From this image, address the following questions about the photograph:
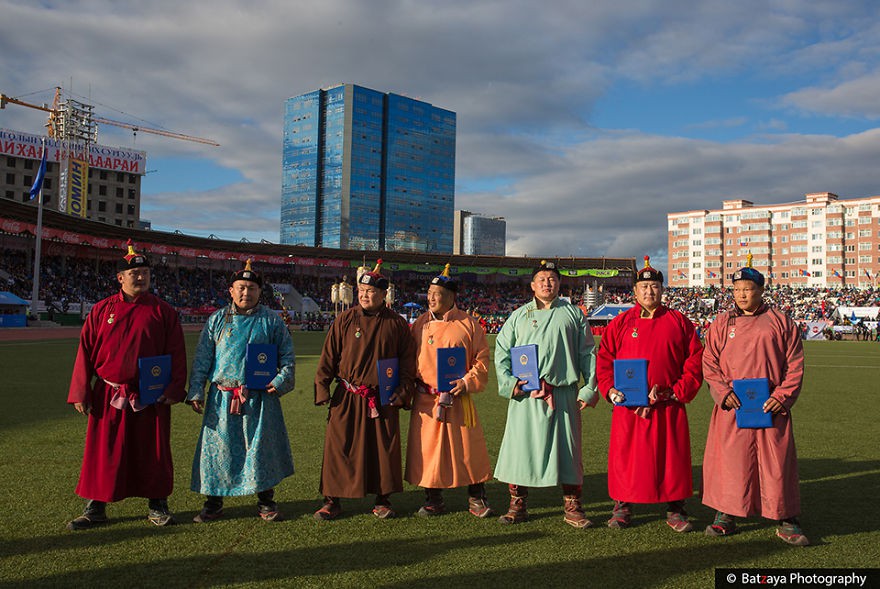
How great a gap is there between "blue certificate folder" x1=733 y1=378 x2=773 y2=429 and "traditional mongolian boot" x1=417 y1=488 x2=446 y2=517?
2299mm

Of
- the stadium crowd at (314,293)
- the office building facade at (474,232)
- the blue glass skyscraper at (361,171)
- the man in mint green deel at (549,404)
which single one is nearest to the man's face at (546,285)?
the man in mint green deel at (549,404)

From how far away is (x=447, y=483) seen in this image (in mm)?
4824

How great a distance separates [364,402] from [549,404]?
4.73ft

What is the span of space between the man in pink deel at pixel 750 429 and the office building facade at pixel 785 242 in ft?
285

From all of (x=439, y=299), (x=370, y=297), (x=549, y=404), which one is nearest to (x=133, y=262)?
(x=370, y=297)

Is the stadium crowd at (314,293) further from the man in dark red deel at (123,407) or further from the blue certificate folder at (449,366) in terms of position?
the man in dark red deel at (123,407)

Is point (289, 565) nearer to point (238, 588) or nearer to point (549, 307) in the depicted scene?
point (238, 588)

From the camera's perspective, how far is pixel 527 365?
4816 mm

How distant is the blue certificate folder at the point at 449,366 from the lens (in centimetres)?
487

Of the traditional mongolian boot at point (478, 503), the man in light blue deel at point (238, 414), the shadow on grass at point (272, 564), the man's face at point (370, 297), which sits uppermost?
the man's face at point (370, 297)

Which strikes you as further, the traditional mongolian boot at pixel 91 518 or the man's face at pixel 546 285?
the man's face at pixel 546 285

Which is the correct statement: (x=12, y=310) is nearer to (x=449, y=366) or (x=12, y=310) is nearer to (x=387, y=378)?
(x=387, y=378)

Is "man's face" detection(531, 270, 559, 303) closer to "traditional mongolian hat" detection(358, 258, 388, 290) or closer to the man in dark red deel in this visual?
"traditional mongolian hat" detection(358, 258, 388, 290)

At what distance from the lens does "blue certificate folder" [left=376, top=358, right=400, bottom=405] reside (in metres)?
4.82
